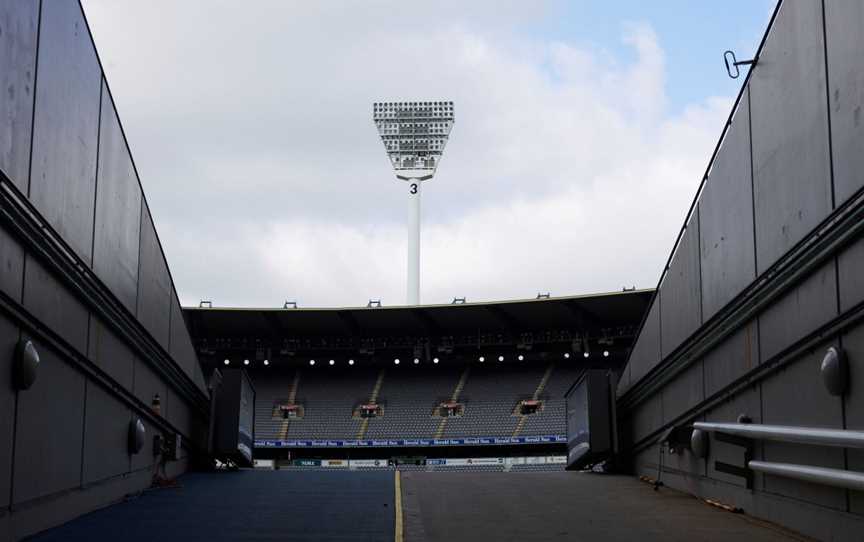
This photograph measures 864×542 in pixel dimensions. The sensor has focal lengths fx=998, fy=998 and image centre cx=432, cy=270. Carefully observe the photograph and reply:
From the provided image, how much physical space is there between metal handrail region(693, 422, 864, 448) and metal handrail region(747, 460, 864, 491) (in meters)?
0.20

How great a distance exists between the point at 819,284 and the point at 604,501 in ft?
15.6

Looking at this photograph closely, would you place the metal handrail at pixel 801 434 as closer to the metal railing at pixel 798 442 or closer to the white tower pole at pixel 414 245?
the metal railing at pixel 798 442

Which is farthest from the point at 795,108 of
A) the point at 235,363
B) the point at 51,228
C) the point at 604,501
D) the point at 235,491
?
the point at 235,363

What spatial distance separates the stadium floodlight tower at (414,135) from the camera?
191 ft

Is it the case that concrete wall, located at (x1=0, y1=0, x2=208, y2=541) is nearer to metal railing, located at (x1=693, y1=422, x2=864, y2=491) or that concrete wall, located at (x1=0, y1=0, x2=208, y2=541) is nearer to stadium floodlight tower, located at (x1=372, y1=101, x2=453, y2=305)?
metal railing, located at (x1=693, y1=422, x2=864, y2=491)

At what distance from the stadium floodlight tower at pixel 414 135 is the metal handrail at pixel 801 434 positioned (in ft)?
160

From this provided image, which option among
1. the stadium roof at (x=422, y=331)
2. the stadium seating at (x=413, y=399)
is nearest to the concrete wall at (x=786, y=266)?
the stadium roof at (x=422, y=331)

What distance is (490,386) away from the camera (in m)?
46.3

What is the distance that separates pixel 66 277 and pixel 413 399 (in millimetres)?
37560

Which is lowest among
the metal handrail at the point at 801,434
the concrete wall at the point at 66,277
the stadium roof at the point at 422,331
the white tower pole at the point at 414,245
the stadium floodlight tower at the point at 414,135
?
the metal handrail at the point at 801,434

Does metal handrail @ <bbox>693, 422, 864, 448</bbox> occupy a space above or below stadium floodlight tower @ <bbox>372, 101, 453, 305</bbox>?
below

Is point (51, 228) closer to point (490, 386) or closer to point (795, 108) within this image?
point (795, 108)

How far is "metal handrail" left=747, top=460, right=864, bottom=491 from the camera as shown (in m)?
6.26

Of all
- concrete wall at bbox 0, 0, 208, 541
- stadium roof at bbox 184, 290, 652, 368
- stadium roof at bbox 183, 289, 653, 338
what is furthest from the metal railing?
stadium roof at bbox 184, 290, 652, 368
